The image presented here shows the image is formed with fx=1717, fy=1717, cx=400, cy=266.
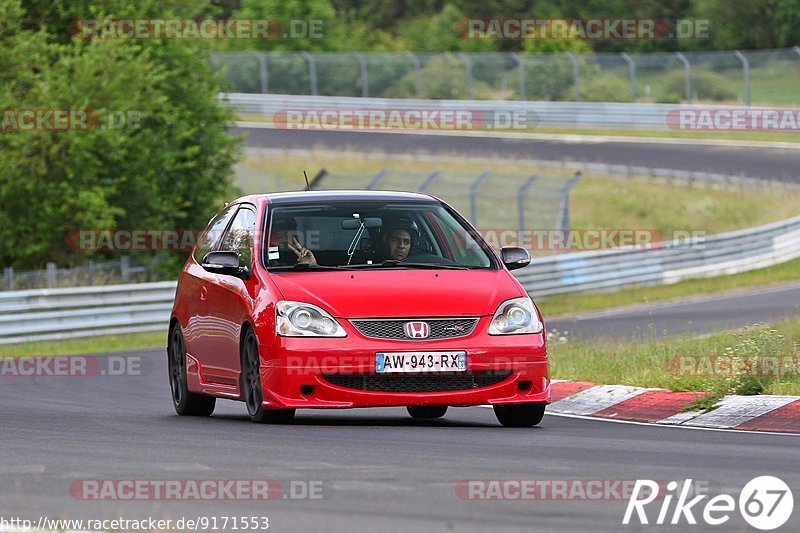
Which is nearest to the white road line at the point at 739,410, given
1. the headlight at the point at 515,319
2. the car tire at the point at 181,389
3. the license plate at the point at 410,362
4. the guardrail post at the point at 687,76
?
the headlight at the point at 515,319

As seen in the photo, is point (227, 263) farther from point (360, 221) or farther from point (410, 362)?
point (410, 362)

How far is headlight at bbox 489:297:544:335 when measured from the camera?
10.8 meters

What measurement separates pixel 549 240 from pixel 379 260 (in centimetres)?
2428

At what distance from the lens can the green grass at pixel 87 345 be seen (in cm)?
2433

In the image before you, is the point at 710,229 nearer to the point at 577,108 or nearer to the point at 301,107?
the point at 577,108

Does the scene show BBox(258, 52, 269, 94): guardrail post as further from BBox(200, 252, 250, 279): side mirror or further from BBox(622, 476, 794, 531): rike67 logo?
BBox(622, 476, 794, 531): rike67 logo

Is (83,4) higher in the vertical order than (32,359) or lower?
higher

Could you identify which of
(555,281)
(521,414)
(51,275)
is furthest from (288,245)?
(555,281)

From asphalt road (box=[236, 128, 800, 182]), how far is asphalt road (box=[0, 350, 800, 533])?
34.7 meters

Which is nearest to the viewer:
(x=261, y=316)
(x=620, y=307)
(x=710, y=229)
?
(x=261, y=316)

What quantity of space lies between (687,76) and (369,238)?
39.2 m

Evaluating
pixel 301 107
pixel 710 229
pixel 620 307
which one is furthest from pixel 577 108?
pixel 620 307

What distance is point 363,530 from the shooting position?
655cm

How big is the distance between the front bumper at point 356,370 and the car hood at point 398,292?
147 mm
